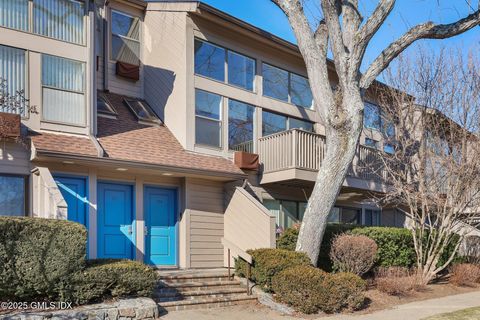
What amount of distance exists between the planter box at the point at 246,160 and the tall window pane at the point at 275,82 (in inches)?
96.7

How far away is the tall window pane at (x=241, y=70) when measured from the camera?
16406 millimetres

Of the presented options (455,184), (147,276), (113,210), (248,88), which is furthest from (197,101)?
(455,184)

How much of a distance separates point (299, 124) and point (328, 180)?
6.04m

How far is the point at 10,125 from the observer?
1101 centimetres

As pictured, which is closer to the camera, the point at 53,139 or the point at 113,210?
the point at 53,139

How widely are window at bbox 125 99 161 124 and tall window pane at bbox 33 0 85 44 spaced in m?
2.88

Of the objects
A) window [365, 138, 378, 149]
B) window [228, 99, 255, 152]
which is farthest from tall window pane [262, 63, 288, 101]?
window [365, 138, 378, 149]

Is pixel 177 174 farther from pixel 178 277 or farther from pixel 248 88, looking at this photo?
pixel 248 88

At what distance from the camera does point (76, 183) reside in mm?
12398

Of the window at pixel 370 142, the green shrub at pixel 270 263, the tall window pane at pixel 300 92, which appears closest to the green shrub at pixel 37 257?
the green shrub at pixel 270 263

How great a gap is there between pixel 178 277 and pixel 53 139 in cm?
411

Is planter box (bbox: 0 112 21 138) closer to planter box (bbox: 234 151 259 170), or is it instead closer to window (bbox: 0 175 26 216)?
window (bbox: 0 175 26 216)

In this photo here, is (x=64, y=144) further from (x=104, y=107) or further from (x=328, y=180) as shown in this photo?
(x=328, y=180)

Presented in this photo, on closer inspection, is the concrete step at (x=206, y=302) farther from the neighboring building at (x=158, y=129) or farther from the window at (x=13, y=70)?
the window at (x=13, y=70)
